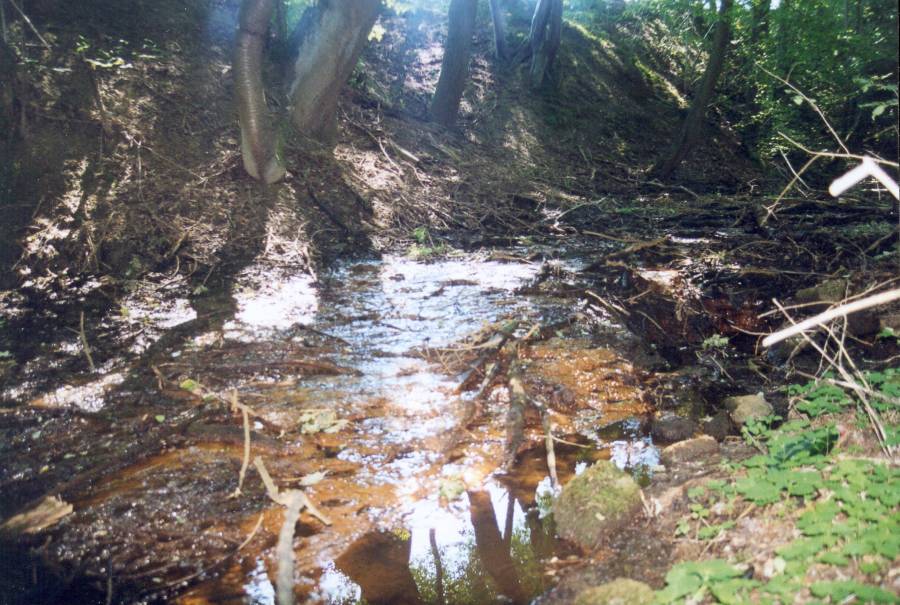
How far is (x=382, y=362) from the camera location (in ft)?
15.8

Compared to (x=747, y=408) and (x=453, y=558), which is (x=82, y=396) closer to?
(x=453, y=558)

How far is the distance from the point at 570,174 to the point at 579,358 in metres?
7.92

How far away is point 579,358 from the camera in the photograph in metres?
4.92

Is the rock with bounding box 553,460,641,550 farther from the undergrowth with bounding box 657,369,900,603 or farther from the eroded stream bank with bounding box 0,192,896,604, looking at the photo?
the undergrowth with bounding box 657,369,900,603

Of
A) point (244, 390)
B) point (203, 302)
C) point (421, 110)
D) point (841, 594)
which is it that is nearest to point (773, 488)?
point (841, 594)

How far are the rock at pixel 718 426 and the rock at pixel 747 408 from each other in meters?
0.05

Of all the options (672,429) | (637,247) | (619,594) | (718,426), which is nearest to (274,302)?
(672,429)

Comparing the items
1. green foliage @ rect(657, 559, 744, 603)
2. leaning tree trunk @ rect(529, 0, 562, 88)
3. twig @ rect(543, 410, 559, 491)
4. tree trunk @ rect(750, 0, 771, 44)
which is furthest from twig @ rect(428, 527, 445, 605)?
tree trunk @ rect(750, 0, 771, 44)

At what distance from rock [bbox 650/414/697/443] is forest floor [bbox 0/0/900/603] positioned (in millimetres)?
21

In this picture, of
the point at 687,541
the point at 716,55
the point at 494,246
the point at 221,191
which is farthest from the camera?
the point at 716,55

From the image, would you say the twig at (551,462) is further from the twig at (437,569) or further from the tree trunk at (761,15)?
the tree trunk at (761,15)

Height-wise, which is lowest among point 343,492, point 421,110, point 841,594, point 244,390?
point 841,594

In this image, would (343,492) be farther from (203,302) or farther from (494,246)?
(494,246)

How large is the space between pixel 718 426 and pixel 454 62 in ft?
31.9
